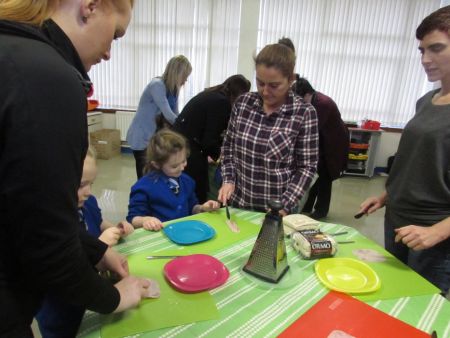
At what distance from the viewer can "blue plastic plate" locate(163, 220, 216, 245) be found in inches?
43.4

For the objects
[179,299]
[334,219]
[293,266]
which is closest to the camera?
[179,299]

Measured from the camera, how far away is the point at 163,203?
→ 1.50 metres

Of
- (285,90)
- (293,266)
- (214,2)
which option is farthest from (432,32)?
(214,2)

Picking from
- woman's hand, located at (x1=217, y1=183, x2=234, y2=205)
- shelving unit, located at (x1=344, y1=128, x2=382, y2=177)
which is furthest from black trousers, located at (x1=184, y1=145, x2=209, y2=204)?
shelving unit, located at (x1=344, y1=128, x2=382, y2=177)

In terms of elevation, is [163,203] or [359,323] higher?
[359,323]

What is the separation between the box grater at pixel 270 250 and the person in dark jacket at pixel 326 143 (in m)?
1.78

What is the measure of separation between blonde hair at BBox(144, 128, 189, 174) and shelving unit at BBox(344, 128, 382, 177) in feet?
12.1

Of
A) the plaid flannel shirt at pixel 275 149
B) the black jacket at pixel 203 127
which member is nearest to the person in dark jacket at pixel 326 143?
the black jacket at pixel 203 127

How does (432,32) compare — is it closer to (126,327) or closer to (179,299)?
(179,299)

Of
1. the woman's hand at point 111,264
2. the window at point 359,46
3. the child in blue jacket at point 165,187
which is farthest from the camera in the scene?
the window at point 359,46

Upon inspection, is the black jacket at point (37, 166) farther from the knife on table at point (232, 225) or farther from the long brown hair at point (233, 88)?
the long brown hair at point (233, 88)

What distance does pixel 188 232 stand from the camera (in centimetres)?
116

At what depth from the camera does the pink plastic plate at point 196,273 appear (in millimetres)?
842

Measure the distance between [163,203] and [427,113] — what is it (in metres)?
1.15
